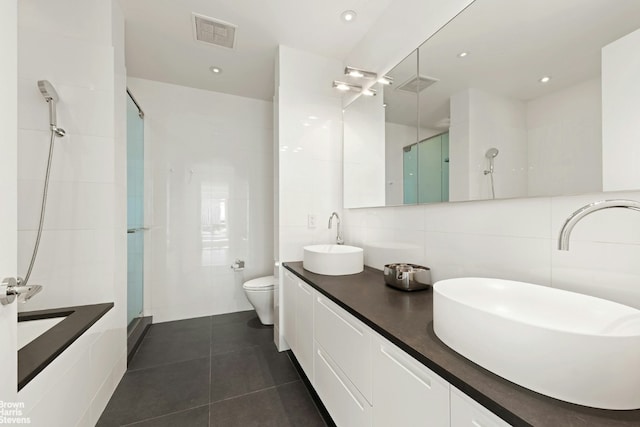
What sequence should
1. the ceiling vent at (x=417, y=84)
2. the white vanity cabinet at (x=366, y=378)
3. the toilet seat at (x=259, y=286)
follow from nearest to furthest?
the white vanity cabinet at (x=366, y=378)
the ceiling vent at (x=417, y=84)
the toilet seat at (x=259, y=286)

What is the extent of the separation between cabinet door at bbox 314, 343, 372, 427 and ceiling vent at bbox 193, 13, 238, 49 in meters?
2.22

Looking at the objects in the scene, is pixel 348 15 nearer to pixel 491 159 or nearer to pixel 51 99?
pixel 491 159

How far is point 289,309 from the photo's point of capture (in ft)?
6.04

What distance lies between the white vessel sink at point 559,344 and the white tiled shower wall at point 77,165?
1.69 metres

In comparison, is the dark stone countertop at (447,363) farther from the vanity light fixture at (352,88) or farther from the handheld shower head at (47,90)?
Answer: the handheld shower head at (47,90)

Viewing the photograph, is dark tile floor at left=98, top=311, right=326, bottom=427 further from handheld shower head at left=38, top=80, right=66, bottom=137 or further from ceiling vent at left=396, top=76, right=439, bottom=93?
ceiling vent at left=396, top=76, right=439, bottom=93

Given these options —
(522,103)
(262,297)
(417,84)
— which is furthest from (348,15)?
(262,297)

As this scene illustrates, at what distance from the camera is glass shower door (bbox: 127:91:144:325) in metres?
2.01

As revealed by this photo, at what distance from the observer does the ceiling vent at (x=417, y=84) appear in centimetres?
139

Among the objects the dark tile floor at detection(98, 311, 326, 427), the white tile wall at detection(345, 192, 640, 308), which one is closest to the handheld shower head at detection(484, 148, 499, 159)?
the white tile wall at detection(345, 192, 640, 308)

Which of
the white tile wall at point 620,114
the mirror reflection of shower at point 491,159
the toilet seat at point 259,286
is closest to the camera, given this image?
the white tile wall at point 620,114

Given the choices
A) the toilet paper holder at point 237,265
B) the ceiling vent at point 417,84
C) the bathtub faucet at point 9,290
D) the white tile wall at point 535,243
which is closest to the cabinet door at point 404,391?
the white tile wall at point 535,243

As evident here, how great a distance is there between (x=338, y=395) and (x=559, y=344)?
3.08 ft

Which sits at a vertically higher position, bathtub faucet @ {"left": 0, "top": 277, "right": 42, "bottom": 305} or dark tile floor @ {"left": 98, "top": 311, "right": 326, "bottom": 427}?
bathtub faucet @ {"left": 0, "top": 277, "right": 42, "bottom": 305}
